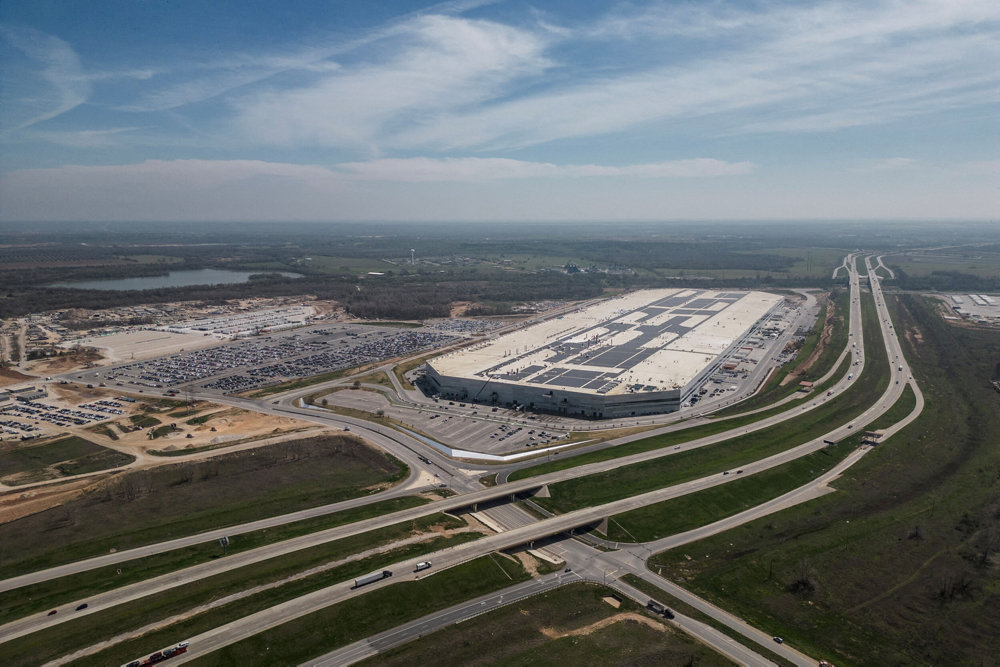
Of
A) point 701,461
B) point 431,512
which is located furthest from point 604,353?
→ point 431,512

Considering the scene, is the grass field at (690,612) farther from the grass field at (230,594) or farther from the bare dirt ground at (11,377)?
the bare dirt ground at (11,377)

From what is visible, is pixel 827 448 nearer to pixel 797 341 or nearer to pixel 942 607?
pixel 942 607

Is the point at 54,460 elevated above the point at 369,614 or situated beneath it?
elevated above

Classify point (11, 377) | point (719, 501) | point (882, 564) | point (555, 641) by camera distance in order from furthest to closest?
point (11, 377) < point (719, 501) < point (882, 564) < point (555, 641)

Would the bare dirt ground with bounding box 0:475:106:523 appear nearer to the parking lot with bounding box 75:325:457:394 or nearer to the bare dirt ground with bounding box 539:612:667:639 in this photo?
Answer: the parking lot with bounding box 75:325:457:394

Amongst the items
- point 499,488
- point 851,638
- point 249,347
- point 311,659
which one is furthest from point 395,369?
point 851,638

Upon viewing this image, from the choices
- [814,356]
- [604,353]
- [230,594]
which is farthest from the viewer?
[814,356]

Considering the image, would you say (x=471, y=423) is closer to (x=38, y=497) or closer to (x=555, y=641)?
(x=555, y=641)

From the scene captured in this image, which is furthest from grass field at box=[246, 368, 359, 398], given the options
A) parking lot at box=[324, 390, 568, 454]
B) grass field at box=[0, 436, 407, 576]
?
grass field at box=[0, 436, 407, 576]
